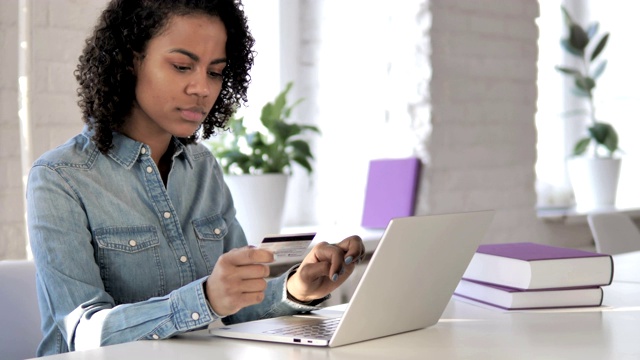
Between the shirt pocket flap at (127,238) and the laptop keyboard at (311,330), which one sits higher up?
the shirt pocket flap at (127,238)

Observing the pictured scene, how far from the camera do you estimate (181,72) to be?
1.52 m

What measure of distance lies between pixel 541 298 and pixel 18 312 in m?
0.88

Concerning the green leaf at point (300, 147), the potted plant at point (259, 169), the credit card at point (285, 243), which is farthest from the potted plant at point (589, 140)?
the credit card at point (285, 243)

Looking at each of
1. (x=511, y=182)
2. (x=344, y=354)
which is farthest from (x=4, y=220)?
(x=511, y=182)

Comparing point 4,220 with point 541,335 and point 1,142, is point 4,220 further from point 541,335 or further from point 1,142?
point 541,335

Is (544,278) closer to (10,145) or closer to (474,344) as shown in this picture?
(474,344)

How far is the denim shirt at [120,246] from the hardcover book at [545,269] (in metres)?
0.34

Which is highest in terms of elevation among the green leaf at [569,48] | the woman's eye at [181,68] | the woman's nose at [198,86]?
the green leaf at [569,48]


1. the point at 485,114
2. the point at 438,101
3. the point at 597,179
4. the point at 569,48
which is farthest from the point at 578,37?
the point at 438,101

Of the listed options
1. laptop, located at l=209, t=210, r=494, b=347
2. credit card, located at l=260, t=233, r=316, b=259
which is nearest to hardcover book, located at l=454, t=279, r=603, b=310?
laptop, located at l=209, t=210, r=494, b=347

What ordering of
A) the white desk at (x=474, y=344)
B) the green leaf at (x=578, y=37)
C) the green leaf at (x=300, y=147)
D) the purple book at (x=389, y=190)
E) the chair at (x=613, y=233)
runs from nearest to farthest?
the white desk at (x=474, y=344)
the chair at (x=613, y=233)
the green leaf at (x=300, y=147)
the purple book at (x=389, y=190)
the green leaf at (x=578, y=37)

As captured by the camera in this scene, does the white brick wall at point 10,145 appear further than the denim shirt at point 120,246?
Yes

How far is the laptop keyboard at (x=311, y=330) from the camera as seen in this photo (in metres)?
1.26

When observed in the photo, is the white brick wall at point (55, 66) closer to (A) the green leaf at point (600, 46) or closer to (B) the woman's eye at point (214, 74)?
(B) the woman's eye at point (214, 74)
